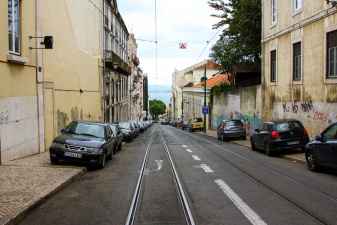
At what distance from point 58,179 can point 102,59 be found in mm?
24639

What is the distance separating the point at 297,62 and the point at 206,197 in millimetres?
14337

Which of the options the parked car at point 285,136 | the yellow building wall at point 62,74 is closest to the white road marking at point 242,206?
the parked car at point 285,136

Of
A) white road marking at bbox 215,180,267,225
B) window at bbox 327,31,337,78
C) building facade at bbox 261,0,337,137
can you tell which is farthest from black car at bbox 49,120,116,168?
window at bbox 327,31,337,78

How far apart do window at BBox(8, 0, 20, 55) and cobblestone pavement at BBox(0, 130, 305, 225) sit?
12.1ft

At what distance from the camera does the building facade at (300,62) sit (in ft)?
53.1

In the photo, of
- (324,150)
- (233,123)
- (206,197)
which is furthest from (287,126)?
(233,123)

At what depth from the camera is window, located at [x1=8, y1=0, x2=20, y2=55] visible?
12.3 m

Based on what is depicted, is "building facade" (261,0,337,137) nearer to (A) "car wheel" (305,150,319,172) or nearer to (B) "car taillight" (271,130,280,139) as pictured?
(B) "car taillight" (271,130,280,139)

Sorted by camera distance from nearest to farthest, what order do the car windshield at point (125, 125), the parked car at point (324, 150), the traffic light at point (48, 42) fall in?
the parked car at point (324, 150) → the traffic light at point (48, 42) → the car windshield at point (125, 125)

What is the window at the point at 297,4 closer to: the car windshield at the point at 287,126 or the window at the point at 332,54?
the window at the point at 332,54

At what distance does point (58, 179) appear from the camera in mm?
9164

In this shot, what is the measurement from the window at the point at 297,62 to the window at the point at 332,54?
313 cm

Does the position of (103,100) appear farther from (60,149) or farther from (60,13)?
(60,149)

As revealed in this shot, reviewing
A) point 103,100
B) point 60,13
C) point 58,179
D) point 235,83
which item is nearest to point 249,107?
point 235,83
